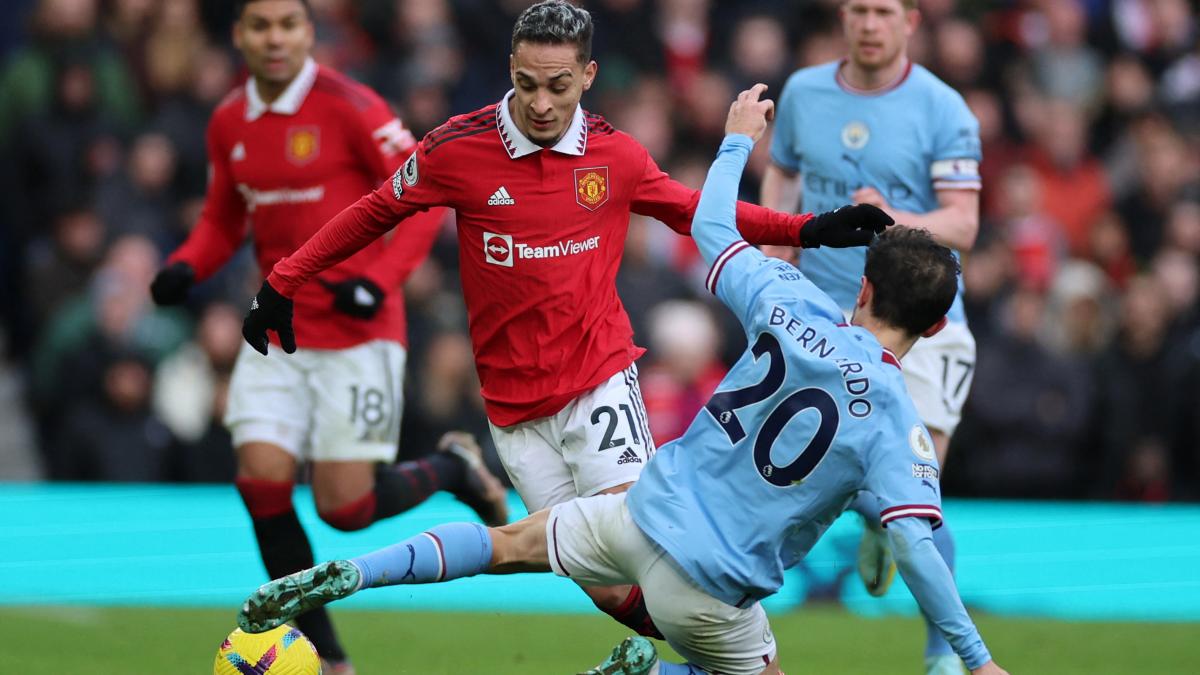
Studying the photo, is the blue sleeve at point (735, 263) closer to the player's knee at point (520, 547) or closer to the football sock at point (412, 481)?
the player's knee at point (520, 547)

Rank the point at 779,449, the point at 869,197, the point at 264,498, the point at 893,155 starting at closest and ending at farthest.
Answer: the point at 779,449 → the point at 869,197 → the point at 264,498 → the point at 893,155

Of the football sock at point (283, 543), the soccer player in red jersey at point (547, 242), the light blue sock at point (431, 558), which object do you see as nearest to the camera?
the light blue sock at point (431, 558)

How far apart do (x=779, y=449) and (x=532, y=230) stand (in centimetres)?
131

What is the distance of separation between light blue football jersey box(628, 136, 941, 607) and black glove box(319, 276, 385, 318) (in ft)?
6.71

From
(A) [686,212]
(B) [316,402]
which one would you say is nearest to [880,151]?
(A) [686,212]

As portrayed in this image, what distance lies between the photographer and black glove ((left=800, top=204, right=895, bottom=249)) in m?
5.77

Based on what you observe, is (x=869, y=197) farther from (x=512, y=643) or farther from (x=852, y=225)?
(x=512, y=643)

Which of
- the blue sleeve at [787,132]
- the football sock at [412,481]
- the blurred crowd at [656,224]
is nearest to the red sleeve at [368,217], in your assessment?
the football sock at [412,481]

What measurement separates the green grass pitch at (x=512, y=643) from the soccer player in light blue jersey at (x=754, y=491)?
2.12 meters

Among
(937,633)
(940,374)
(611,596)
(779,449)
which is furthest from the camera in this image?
(940,374)

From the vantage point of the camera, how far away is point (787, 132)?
25.1 feet

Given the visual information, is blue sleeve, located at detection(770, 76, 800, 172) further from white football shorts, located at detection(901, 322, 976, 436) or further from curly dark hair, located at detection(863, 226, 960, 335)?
curly dark hair, located at detection(863, 226, 960, 335)

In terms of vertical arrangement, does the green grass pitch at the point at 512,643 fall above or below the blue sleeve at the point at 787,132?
below

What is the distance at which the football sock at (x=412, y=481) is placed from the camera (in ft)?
25.1
